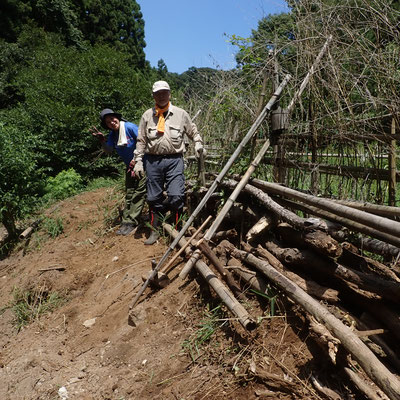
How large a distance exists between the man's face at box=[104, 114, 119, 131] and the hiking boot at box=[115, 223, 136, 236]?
150 centimetres

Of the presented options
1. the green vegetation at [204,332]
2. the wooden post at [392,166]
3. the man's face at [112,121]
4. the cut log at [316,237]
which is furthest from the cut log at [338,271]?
the man's face at [112,121]

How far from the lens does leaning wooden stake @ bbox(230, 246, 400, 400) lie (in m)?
1.50

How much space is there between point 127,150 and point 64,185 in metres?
5.16

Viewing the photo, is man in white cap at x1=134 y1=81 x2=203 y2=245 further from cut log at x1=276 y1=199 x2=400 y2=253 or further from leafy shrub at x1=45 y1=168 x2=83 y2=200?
leafy shrub at x1=45 y1=168 x2=83 y2=200

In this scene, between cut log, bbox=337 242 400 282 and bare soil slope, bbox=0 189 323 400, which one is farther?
cut log, bbox=337 242 400 282

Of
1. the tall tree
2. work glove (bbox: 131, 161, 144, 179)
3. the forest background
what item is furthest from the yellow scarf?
the tall tree

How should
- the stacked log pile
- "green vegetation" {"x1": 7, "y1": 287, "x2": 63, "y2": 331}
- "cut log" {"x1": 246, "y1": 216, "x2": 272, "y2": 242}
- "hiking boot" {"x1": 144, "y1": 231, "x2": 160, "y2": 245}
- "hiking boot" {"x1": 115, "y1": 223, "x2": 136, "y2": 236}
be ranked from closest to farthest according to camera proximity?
the stacked log pile < "cut log" {"x1": 246, "y1": 216, "x2": 272, "y2": 242} < "green vegetation" {"x1": 7, "y1": 287, "x2": 63, "y2": 331} < "hiking boot" {"x1": 144, "y1": 231, "x2": 160, "y2": 245} < "hiking boot" {"x1": 115, "y1": 223, "x2": 136, "y2": 236}

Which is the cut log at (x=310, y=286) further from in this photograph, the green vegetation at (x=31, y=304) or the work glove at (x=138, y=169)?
the green vegetation at (x=31, y=304)

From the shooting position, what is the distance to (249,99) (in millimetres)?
4246

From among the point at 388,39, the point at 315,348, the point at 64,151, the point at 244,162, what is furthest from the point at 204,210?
the point at 64,151

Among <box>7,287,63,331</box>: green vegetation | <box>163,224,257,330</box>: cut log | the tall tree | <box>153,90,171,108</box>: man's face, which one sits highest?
the tall tree

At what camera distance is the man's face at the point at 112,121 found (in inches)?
183

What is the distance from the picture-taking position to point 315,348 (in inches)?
80.7

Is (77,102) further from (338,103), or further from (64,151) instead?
(338,103)
